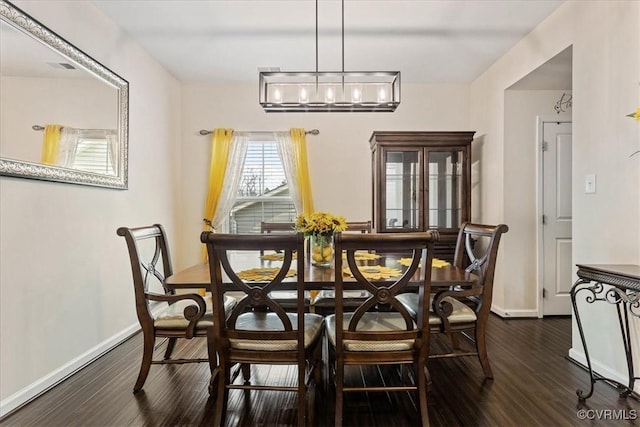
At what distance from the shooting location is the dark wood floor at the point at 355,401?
73.7 inches

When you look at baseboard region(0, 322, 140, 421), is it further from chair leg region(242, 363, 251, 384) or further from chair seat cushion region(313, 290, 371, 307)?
chair seat cushion region(313, 290, 371, 307)

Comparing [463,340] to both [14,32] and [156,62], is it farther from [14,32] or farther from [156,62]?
[156,62]

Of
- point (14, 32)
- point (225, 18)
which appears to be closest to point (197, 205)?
point (225, 18)

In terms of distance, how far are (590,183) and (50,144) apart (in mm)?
3519

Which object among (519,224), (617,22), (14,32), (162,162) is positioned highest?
(617,22)

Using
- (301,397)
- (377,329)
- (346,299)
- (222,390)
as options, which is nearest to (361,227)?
(346,299)

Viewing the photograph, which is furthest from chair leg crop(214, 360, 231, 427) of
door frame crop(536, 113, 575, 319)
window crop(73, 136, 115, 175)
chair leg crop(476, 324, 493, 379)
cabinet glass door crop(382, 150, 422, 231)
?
door frame crop(536, 113, 575, 319)

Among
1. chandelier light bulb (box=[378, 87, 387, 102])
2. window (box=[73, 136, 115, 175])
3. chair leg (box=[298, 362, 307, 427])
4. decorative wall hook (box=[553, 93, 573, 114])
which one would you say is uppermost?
decorative wall hook (box=[553, 93, 573, 114])

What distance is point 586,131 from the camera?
254cm

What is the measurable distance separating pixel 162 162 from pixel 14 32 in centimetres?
200

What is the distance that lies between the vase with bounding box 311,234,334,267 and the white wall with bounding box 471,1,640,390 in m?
1.79

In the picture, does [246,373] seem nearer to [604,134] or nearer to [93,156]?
[93,156]

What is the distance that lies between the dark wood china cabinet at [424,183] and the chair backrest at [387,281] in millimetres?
2249

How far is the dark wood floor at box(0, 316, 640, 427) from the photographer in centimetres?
187
